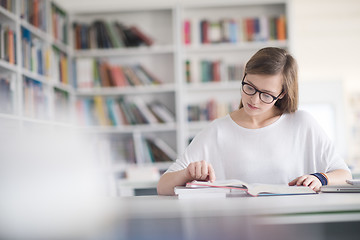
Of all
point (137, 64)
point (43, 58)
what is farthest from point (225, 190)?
point (137, 64)

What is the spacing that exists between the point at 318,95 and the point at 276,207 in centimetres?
747

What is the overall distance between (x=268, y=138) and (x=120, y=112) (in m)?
2.72

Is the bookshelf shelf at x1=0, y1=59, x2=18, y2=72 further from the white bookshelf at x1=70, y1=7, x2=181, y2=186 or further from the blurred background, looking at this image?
the white bookshelf at x1=70, y1=7, x2=181, y2=186

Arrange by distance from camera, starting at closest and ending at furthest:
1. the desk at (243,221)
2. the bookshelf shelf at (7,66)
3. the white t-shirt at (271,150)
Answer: the desk at (243,221) < the white t-shirt at (271,150) < the bookshelf shelf at (7,66)

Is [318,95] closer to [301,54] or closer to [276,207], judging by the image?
[301,54]

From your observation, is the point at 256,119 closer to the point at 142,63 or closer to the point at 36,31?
the point at 36,31

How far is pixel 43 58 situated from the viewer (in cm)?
343

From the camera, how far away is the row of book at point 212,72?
4098 mm

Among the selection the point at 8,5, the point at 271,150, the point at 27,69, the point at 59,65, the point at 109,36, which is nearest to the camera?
the point at 271,150

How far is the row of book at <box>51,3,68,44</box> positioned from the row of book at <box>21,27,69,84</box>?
5.5 inches

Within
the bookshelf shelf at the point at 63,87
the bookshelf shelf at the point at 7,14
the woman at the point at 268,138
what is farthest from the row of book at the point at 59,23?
the woman at the point at 268,138

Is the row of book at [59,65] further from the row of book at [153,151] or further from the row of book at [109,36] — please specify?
the row of book at [153,151]

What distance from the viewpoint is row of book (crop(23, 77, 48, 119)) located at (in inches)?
123

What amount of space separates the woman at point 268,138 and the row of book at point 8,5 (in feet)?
6.72
